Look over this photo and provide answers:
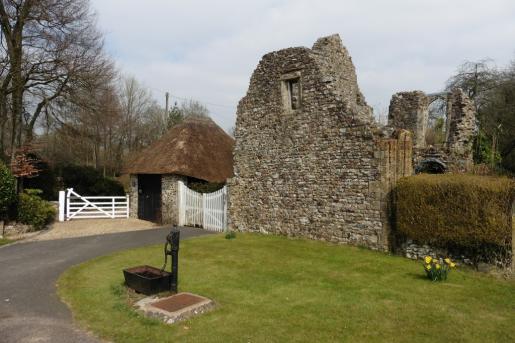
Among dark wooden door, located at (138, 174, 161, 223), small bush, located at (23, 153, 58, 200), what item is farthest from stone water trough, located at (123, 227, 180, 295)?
small bush, located at (23, 153, 58, 200)

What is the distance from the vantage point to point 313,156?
524 inches

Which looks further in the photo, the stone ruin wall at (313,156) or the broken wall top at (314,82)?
the broken wall top at (314,82)

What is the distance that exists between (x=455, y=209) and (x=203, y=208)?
1052 centimetres

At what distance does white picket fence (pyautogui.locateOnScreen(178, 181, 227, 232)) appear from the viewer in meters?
16.6

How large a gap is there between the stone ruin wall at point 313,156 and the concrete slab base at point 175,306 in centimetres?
615

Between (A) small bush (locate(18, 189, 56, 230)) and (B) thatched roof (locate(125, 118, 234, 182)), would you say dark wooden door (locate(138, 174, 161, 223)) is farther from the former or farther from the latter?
(A) small bush (locate(18, 189, 56, 230))

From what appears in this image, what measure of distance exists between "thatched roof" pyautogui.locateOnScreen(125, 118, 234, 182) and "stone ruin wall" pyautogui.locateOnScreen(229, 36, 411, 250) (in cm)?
382

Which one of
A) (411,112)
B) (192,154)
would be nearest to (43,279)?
(192,154)

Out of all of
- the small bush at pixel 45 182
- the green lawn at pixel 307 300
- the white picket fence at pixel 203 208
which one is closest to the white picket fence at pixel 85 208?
the small bush at pixel 45 182

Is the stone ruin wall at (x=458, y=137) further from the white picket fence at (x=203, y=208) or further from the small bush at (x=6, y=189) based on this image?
the small bush at (x=6, y=189)

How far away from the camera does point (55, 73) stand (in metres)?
20.3

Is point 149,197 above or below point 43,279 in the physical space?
above

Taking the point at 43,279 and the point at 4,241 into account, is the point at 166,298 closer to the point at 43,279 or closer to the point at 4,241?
the point at 43,279

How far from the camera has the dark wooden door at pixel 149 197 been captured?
20156 mm
